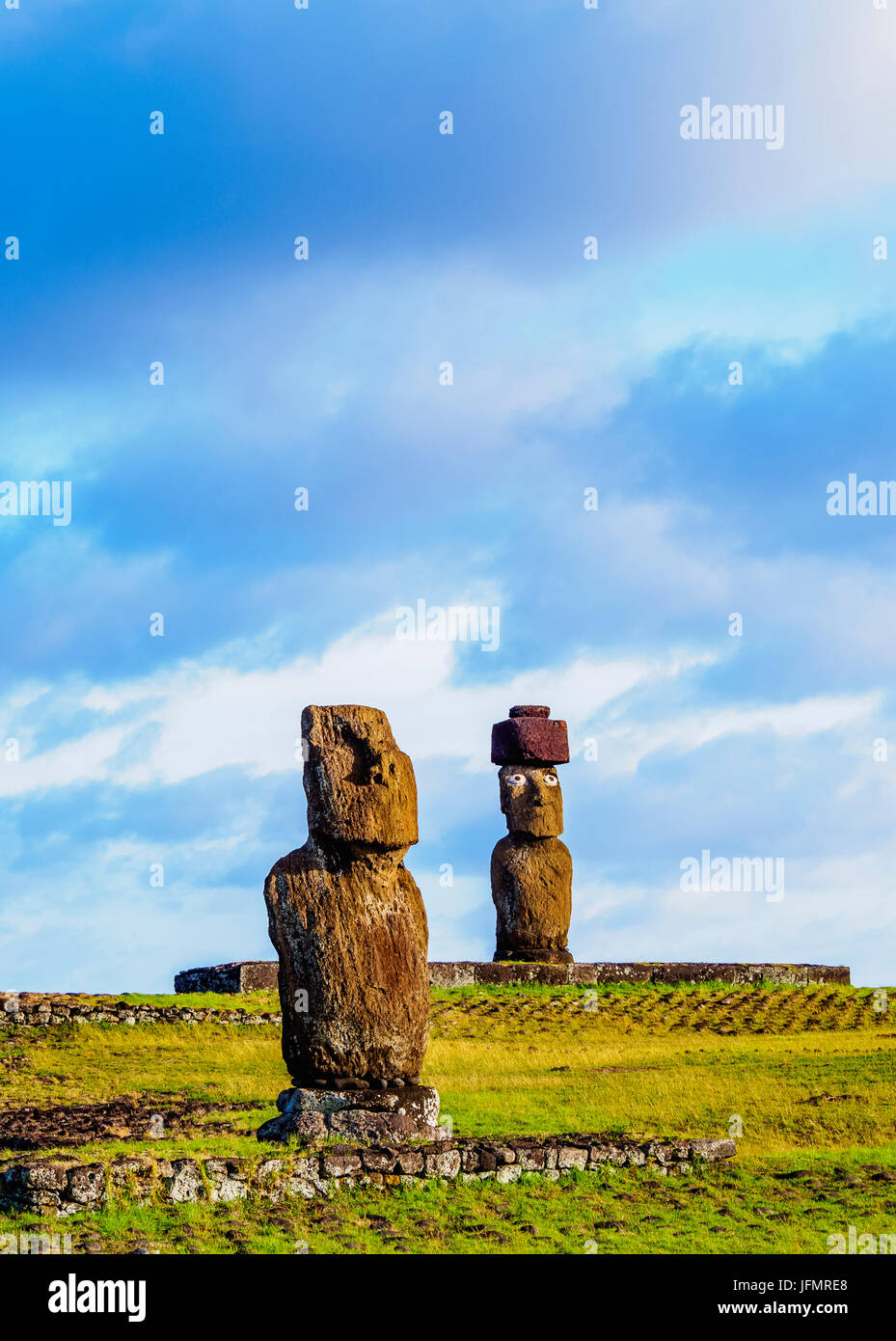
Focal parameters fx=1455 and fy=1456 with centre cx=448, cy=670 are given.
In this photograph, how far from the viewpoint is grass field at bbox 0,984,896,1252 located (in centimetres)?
1067

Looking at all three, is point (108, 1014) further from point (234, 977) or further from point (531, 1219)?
point (531, 1219)

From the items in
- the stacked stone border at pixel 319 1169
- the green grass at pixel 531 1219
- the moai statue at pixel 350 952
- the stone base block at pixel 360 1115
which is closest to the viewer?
the green grass at pixel 531 1219

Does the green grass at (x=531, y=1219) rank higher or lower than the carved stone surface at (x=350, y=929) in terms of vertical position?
lower

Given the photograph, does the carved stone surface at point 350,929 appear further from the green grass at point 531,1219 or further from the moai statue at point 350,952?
the green grass at point 531,1219

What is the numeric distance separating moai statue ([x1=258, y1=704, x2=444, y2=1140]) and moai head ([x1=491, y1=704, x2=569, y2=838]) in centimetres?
1688

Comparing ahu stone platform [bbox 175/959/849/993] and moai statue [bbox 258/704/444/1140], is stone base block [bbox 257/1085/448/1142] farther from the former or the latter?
ahu stone platform [bbox 175/959/849/993]

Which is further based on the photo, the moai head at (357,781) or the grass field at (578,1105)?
the moai head at (357,781)

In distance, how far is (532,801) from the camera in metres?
30.9

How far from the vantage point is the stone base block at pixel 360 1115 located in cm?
1328

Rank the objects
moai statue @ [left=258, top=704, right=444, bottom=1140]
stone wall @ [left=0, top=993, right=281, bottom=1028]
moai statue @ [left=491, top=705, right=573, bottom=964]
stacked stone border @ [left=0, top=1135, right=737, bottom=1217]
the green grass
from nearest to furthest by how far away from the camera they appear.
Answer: the green grass → stacked stone border @ [left=0, top=1135, right=737, bottom=1217] → moai statue @ [left=258, top=704, right=444, bottom=1140] → stone wall @ [left=0, top=993, right=281, bottom=1028] → moai statue @ [left=491, top=705, right=573, bottom=964]

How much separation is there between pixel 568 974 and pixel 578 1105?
12758 mm

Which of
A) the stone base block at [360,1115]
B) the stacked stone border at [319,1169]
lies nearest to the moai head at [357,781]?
the stone base block at [360,1115]

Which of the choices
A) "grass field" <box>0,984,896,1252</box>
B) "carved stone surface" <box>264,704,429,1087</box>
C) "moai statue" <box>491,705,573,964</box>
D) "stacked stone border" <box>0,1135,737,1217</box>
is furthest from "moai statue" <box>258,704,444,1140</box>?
"moai statue" <box>491,705,573,964</box>
